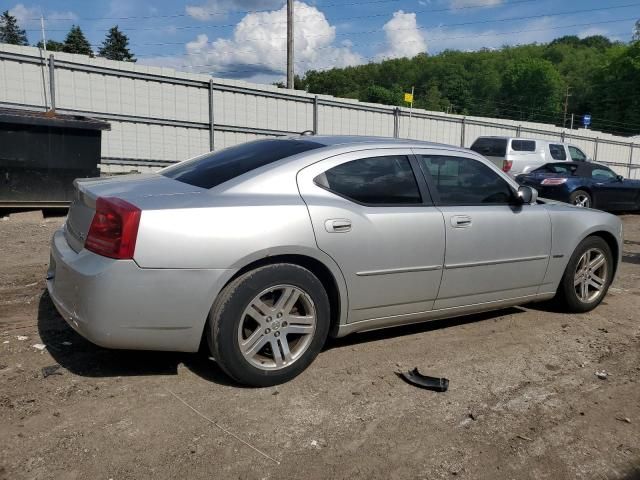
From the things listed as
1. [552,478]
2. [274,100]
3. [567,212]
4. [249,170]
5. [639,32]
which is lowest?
[552,478]

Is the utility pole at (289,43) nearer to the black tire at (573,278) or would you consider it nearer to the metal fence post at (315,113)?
the metal fence post at (315,113)

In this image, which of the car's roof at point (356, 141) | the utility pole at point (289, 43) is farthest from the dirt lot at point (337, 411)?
the utility pole at point (289, 43)

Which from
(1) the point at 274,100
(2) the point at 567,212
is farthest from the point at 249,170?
(1) the point at 274,100

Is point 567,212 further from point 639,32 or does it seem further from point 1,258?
point 639,32

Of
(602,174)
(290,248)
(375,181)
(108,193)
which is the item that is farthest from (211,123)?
(290,248)

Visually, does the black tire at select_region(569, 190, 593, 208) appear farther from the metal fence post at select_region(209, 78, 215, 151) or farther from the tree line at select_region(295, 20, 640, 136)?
the tree line at select_region(295, 20, 640, 136)

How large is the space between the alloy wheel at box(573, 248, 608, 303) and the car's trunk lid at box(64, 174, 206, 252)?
11.6ft

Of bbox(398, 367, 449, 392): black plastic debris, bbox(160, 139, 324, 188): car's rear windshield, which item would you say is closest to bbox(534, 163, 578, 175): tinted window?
bbox(160, 139, 324, 188): car's rear windshield

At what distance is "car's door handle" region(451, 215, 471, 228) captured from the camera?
4.02 metres

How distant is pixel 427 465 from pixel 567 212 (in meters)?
3.02

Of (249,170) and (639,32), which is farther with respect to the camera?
(639,32)

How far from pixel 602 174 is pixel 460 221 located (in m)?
10.9

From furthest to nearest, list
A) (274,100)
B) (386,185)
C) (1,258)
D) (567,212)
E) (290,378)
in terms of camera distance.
Answer: 1. (274,100)
2. (1,258)
3. (567,212)
4. (386,185)
5. (290,378)

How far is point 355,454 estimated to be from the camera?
2.71 metres
